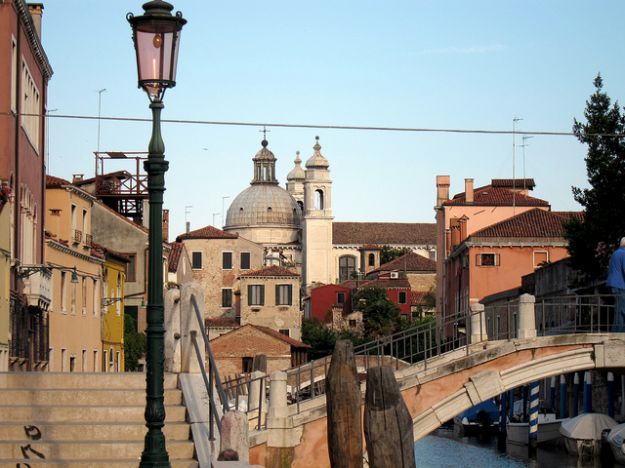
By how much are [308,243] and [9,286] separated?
128 metres

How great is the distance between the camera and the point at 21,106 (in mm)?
25297

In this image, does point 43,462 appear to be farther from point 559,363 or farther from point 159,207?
point 559,363

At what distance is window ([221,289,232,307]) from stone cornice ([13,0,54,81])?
7463 centimetres

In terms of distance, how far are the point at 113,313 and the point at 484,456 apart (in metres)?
12.1

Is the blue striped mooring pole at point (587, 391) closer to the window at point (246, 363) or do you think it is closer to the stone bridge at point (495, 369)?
the stone bridge at point (495, 369)

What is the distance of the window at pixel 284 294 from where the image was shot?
3706 inches

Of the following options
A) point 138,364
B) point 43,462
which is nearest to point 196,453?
point 43,462

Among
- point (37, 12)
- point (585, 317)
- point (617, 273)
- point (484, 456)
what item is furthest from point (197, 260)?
point (617, 273)

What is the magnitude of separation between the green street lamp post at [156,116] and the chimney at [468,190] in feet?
212

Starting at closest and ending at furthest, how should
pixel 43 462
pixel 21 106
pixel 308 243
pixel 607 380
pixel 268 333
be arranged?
pixel 43 462, pixel 21 106, pixel 607 380, pixel 268 333, pixel 308 243

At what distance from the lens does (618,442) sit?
35.3 metres

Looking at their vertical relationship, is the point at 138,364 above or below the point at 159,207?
below

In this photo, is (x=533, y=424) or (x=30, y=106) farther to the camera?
(x=533, y=424)

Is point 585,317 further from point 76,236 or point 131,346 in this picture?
point 131,346
